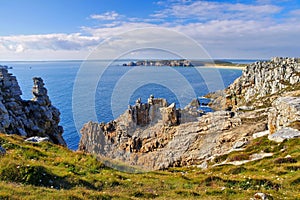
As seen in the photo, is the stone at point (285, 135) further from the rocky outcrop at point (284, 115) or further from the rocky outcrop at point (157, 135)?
the rocky outcrop at point (157, 135)

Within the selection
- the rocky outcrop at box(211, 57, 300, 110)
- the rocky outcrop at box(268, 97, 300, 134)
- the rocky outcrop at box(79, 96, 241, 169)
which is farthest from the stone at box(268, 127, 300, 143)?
the rocky outcrop at box(211, 57, 300, 110)

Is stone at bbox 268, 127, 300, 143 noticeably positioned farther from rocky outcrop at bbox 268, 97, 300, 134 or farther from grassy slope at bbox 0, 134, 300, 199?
grassy slope at bbox 0, 134, 300, 199

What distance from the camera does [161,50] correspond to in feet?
142

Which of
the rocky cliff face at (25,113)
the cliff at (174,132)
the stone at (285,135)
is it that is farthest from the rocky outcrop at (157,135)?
the rocky cliff face at (25,113)

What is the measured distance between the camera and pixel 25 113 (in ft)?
163

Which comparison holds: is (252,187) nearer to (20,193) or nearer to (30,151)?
(20,193)

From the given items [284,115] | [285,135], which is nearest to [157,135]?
[284,115]

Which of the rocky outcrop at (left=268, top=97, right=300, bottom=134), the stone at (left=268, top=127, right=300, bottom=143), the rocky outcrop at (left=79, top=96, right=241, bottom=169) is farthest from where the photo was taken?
the rocky outcrop at (left=79, top=96, right=241, bottom=169)

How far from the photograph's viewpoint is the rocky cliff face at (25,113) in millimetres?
42981

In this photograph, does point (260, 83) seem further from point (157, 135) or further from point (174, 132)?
point (157, 135)

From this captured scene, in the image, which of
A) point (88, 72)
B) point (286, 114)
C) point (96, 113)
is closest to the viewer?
point (286, 114)

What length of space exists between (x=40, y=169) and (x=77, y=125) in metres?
82.2

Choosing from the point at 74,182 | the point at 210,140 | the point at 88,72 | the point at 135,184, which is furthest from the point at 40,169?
the point at 88,72

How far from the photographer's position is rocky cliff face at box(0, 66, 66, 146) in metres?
43.0
